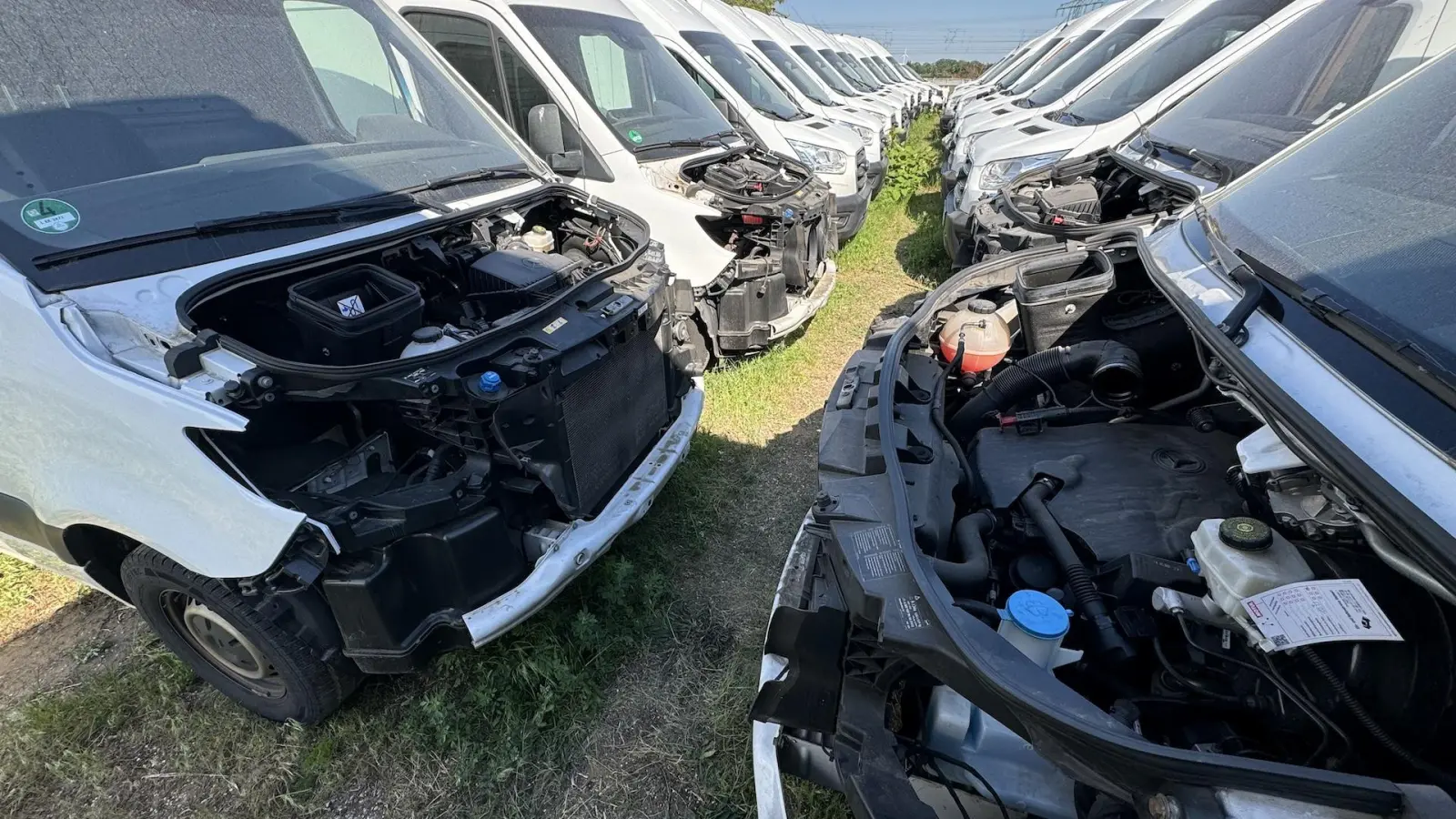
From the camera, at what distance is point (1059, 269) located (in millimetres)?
2807

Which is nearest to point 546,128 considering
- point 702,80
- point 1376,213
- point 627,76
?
point 627,76

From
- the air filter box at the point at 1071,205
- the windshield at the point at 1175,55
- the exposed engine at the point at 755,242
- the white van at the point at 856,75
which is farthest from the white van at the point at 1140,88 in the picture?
the white van at the point at 856,75

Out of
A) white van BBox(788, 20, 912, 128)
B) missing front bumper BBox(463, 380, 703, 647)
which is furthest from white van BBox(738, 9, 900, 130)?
missing front bumper BBox(463, 380, 703, 647)

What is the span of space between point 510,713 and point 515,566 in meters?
0.56

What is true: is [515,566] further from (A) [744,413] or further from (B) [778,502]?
(A) [744,413]

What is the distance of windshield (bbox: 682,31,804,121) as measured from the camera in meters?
7.21

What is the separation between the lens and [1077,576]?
1.64m

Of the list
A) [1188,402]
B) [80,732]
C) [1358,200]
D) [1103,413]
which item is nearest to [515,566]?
[80,732]

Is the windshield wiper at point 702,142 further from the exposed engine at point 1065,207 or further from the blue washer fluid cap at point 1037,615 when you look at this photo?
the blue washer fluid cap at point 1037,615

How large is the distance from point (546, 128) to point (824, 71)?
11.3m

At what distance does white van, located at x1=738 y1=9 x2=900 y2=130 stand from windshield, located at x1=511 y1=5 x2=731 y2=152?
6597mm

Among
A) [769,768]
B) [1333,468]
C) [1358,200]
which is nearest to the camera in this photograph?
[1333,468]

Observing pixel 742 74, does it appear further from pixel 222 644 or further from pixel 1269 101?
pixel 222 644

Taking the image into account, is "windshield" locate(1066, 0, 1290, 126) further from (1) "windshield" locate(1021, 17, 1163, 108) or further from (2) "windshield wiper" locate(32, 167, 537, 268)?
(2) "windshield wiper" locate(32, 167, 537, 268)
